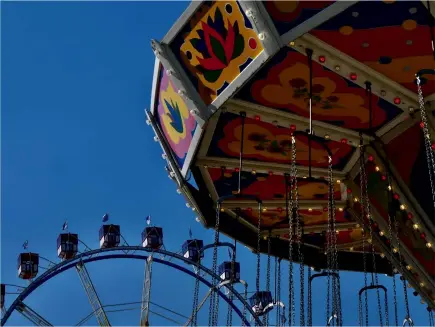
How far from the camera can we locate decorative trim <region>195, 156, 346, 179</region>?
13.8 metres

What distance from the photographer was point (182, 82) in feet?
37.7

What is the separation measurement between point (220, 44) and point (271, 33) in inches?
45.0

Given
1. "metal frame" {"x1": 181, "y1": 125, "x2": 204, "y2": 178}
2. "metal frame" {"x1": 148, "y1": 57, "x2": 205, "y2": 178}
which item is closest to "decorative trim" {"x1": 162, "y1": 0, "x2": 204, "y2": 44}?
"metal frame" {"x1": 148, "y1": 57, "x2": 205, "y2": 178}

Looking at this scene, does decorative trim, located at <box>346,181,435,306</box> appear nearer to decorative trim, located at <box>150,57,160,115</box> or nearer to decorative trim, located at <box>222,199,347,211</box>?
decorative trim, located at <box>222,199,347,211</box>

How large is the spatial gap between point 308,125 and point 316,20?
3463 mm

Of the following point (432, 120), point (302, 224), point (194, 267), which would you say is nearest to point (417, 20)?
point (432, 120)

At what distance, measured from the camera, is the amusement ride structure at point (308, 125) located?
1005 cm

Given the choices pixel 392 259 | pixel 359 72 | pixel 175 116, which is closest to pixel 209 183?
pixel 175 116

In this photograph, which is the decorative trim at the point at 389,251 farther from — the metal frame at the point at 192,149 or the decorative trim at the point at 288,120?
the metal frame at the point at 192,149

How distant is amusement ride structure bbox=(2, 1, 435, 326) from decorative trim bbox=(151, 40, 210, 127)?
0.02 m

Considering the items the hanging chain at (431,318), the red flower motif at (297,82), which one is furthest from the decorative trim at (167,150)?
the hanging chain at (431,318)

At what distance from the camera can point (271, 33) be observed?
9617 mm

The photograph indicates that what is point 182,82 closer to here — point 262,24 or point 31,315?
point 262,24

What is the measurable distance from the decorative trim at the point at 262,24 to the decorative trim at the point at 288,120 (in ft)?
7.44
